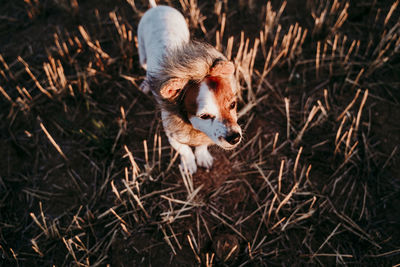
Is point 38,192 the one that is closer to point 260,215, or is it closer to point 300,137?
point 260,215

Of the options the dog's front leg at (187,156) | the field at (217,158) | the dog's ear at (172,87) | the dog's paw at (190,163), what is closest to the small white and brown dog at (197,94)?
the dog's ear at (172,87)

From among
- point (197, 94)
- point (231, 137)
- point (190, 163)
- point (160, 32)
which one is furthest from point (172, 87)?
point (190, 163)

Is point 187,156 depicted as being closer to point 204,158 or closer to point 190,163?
point 190,163

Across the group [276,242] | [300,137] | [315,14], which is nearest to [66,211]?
[276,242]

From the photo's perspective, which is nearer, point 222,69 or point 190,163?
point 222,69

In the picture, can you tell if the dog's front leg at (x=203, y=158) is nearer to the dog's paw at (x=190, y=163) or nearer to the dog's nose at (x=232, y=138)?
the dog's paw at (x=190, y=163)

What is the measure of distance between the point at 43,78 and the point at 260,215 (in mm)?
3108

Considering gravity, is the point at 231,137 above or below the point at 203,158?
above

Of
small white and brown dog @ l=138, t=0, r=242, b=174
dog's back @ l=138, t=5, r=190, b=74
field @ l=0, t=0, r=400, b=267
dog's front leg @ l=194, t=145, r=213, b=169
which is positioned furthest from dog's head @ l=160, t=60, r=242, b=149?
dog's front leg @ l=194, t=145, r=213, b=169

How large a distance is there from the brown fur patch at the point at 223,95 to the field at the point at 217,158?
73 cm

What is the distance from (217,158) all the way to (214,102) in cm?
117

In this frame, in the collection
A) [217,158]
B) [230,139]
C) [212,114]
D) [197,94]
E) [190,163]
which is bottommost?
[217,158]

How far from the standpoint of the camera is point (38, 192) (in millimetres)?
2588

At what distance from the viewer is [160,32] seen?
234cm
